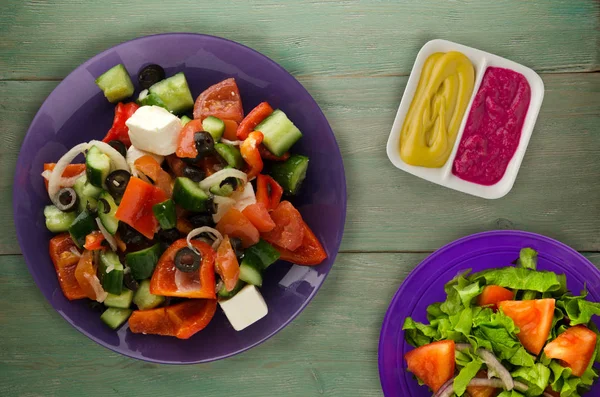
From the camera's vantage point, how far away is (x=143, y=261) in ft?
6.91

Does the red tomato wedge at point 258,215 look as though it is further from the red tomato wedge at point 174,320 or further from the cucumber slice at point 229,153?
the red tomato wedge at point 174,320

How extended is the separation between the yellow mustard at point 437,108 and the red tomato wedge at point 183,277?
82 centimetres

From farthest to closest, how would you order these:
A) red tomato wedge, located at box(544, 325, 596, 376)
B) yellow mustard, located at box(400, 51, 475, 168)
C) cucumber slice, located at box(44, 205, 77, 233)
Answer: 1. yellow mustard, located at box(400, 51, 475, 168)
2. cucumber slice, located at box(44, 205, 77, 233)
3. red tomato wedge, located at box(544, 325, 596, 376)

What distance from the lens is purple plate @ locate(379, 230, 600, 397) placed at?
2.35 metres

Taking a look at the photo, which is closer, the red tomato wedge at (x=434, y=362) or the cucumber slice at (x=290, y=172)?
the red tomato wedge at (x=434, y=362)

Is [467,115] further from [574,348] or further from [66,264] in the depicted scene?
[66,264]

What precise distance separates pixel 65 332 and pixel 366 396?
1185mm

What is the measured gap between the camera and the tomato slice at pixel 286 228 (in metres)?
2.18

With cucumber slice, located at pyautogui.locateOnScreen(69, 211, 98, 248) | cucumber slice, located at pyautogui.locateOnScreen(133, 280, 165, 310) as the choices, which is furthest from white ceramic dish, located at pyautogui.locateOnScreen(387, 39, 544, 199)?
cucumber slice, located at pyautogui.locateOnScreen(69, 211, 98, 248)

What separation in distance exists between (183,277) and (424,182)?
0.97m

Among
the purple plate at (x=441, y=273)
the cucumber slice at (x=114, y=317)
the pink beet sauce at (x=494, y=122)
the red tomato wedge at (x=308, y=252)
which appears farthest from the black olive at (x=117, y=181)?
the pink beet sauce at (x=494, y=122)

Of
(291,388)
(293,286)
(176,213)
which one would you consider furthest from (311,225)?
(291,388)

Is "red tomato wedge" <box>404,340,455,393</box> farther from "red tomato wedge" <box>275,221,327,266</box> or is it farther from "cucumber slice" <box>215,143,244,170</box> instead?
"cucumber slice" <box>215,143,244,170</box>

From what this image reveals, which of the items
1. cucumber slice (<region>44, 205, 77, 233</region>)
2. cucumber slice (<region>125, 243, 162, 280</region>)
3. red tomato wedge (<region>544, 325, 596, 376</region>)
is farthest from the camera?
cucumber slice (<region>44, 205, 77, 233</region>)
